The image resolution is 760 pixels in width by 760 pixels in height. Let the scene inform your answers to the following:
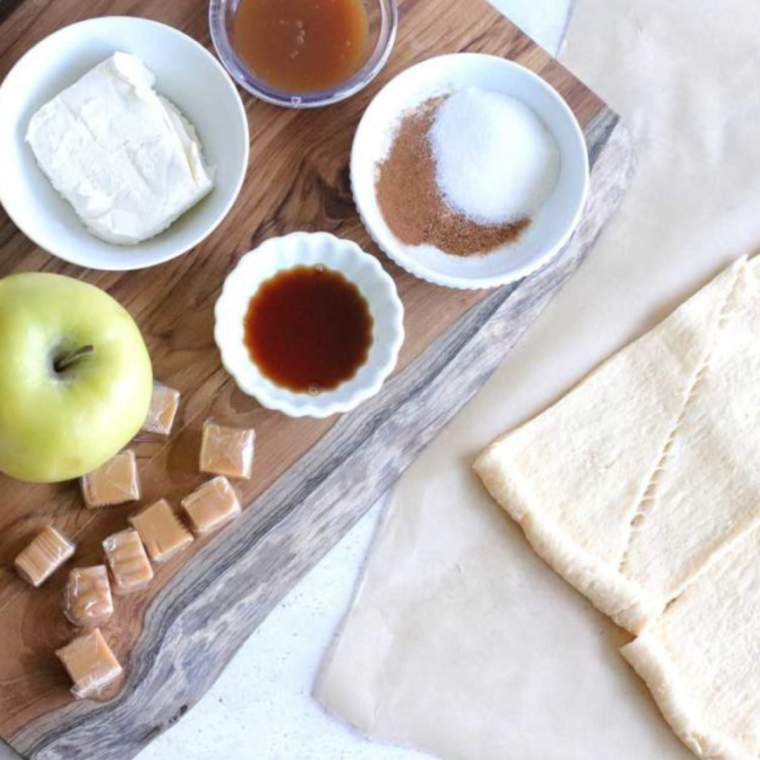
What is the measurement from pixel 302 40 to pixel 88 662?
682 mm

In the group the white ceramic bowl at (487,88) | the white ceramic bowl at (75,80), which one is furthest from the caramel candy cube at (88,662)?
the white ceramic bowl at (487,88)

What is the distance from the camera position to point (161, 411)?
1208 mm

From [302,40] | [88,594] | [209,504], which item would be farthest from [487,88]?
[88,594]

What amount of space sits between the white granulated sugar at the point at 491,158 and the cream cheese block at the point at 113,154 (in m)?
0.27

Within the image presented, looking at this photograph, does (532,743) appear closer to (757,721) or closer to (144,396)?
(757,721)

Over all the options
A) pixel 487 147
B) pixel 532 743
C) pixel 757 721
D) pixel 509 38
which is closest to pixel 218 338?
pixel 487 147

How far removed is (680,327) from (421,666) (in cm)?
48

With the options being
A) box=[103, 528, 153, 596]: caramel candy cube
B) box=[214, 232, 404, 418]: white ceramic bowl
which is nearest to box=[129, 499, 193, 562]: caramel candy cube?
box=[103, 528, 153, 596]: caramel candy cube

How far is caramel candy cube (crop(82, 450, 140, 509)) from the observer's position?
1188mm

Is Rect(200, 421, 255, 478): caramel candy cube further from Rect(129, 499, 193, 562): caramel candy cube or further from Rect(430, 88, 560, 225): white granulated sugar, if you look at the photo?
Rect(430, 88, 560, 225): white granulated sugar

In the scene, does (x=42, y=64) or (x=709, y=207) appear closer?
(x=42, y=64)

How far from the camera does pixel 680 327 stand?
4.44 feet

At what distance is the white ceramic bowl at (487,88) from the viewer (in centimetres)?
124

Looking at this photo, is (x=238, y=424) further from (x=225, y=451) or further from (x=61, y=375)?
(x=61, y=375)
